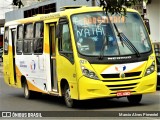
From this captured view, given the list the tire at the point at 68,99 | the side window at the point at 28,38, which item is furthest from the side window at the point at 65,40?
the side window at the point at 28,38

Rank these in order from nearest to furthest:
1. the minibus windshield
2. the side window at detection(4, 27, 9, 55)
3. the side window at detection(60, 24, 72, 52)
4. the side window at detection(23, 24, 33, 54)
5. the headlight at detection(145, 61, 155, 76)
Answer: the minibus windshield → the headlight at detection(145, 61, 155, 76) → the side window at detection(60, 24, 72, 52) → the side window at detection(23, 24, 33, 54) → the side window at detection(4, 27, 9, 55)

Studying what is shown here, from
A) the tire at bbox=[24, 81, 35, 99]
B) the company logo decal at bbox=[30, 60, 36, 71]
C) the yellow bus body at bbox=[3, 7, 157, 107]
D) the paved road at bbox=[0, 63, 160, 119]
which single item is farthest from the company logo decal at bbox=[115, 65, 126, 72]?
the tire at bbox=[24, 81, 35, 99]

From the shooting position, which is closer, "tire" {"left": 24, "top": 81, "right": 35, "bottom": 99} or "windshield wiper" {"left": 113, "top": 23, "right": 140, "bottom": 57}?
"windshield wiper" {"left": 113, "top": 23, "right": 140, "bottom": 57}

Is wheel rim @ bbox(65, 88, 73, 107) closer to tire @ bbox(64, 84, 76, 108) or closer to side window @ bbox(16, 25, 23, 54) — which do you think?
tire @ bbox(64, 84, 76, 108)

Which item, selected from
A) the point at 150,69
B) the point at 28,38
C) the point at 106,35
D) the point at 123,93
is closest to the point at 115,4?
the point at 123,93

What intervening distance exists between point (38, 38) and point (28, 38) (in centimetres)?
127

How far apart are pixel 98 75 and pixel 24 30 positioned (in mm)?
5863

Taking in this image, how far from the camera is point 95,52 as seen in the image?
47.2 ft

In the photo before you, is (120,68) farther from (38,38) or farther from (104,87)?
(38,38)

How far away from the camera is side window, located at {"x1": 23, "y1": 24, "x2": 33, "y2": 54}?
722 inches

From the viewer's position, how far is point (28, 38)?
18.6 metres

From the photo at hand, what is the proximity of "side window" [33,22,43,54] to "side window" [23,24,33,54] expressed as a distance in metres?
0.48

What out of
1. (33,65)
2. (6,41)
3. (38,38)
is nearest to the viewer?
(38,38)

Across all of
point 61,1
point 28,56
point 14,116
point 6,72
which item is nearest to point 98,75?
point 14,116
